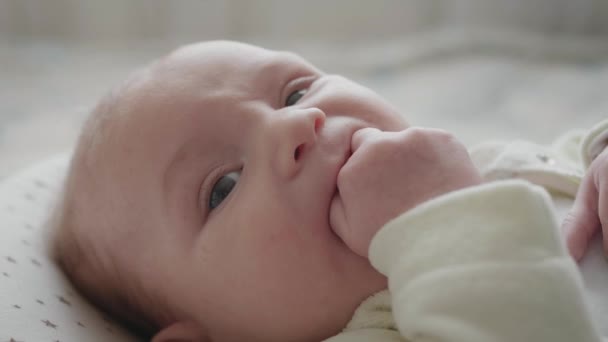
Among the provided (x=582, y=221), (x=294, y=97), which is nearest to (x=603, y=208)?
(x=582, y=221)

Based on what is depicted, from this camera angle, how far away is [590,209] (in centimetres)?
78

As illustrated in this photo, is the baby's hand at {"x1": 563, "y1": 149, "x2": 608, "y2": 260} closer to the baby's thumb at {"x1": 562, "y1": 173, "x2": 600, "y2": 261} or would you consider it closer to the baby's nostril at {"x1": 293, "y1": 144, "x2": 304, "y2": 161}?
the baby's thumb at {"x1": 562, "y1": 173, "x2": 600, "y2": 261}

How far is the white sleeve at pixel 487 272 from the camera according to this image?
22.5 inches

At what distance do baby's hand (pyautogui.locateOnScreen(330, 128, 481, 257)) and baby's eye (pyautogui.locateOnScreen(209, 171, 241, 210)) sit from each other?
0.15m

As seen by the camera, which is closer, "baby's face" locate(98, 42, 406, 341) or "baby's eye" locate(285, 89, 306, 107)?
"baby's face" locate(98, 42, 406, 341)

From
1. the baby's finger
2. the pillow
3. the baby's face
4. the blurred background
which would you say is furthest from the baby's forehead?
the blurred background

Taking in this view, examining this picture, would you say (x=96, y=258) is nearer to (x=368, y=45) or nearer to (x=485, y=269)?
(x=485, y=269)

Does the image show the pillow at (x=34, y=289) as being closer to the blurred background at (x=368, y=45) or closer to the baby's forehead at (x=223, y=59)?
the baby's forehead at (x=223, y=59)

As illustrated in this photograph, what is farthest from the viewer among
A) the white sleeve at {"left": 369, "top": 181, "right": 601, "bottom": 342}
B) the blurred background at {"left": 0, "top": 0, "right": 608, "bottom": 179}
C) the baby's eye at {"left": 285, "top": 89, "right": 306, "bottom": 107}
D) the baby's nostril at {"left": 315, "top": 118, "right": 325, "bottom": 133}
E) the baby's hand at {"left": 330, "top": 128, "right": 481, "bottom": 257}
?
the blurred background at {"left": 0, "top": 0, "right": 608, "bottom": 179}

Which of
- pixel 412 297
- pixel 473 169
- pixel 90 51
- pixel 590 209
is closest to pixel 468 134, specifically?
pixel 590 209

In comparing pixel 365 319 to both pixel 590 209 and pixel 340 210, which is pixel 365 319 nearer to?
pixel 340 210

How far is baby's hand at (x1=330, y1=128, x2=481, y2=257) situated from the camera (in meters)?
0.68

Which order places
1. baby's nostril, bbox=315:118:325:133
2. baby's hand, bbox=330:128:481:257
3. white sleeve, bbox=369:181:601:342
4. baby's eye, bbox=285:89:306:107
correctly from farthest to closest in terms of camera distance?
baby's eye, bbox=285:89:306:107 → baby's nostril, bbox=315:118:325:133 → baby's hand, bbox=330:128:481:257 → white sleeve, bbox=369:181:601:342

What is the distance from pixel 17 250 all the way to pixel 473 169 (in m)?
0.61
